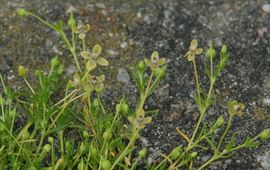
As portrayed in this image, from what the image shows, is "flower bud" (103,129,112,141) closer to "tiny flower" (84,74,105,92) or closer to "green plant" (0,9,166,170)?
"green plant" (0,9,166,170)

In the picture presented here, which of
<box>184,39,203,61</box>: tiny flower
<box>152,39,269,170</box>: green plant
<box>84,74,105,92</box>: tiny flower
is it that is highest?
<box>184,39,203,61</box>: tiny flower

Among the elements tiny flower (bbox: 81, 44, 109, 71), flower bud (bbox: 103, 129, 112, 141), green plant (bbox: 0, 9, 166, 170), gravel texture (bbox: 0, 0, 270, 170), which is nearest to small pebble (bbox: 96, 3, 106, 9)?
gravel texture (bbox: 0, 0, 270, 170)

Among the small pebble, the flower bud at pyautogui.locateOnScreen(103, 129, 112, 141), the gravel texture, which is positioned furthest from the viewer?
the small pebble

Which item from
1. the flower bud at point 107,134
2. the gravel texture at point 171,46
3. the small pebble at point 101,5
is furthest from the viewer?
the small pebble at point 101,5

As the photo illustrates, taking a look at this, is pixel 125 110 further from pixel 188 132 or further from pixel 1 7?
pixel 1 7

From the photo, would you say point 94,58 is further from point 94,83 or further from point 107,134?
point 107,134

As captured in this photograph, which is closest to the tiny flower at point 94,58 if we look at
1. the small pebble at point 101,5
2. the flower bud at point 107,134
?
the flower bud at point 107,134

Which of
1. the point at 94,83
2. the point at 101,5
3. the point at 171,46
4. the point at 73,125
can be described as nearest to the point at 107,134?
the point at 94,83

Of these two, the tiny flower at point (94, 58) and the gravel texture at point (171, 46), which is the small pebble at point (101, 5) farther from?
the tiny flower at point (94, 58)
